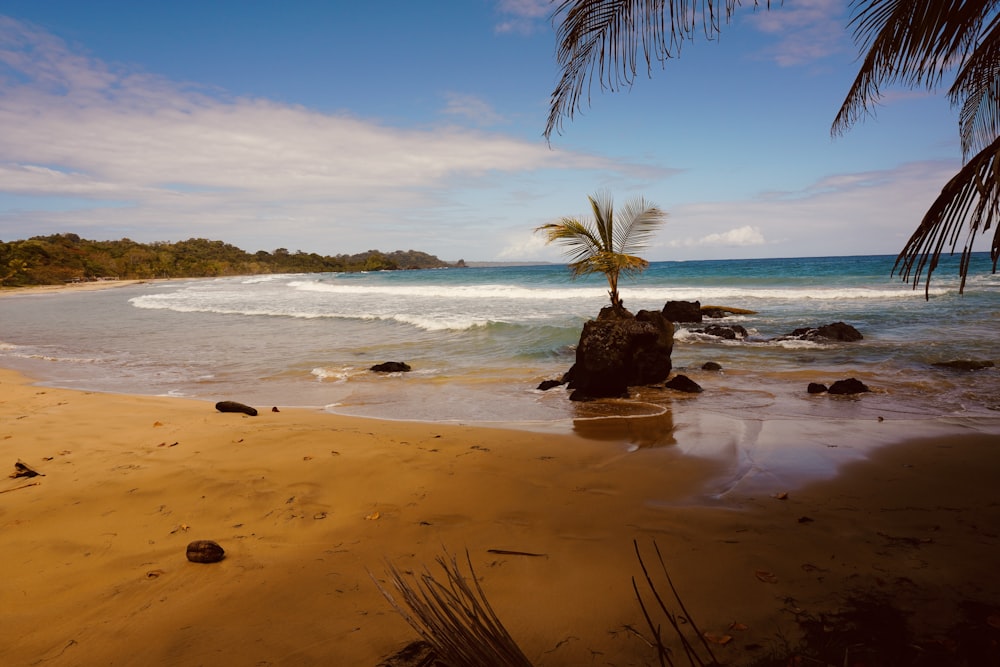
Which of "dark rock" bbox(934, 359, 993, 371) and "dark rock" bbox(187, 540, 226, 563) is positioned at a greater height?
"dark rock" bbox(934, 359, 993, 371)

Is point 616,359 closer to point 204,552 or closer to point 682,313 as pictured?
point 204,552

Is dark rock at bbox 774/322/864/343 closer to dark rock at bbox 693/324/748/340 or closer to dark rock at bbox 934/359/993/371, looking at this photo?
dark rock at bbox 693/324/748/340

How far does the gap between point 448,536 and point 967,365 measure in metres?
10.4

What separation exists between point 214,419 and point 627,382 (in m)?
6.25

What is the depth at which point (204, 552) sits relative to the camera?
315 centimetres

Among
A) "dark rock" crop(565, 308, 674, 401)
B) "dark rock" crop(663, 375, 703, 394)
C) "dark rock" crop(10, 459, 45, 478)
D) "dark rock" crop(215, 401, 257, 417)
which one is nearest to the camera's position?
"dark rock" crop(10, 459, 45, 478)

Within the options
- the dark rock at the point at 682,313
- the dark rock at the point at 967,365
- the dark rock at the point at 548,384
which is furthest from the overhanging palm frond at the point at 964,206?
the dark rock at the point at 682,313

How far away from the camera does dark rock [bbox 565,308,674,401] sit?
8289 mm

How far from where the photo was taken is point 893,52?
361 centimetres

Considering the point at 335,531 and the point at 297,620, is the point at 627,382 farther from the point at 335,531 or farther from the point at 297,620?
the point at 297,620

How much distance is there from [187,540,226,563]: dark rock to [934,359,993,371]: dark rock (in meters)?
11.5

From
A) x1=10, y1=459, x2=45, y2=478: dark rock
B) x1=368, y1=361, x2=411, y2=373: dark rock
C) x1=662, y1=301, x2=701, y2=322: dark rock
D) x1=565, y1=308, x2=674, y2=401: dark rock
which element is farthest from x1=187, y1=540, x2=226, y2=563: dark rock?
x1=662, y1=301, x2=701, y2=322: dark rock

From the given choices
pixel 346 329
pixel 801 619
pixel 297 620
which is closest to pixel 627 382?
pixel 801 619

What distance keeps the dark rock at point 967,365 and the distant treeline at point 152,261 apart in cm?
8609
